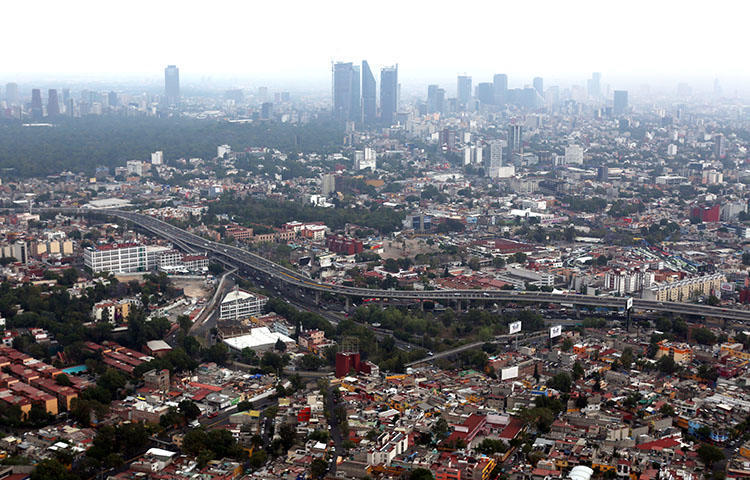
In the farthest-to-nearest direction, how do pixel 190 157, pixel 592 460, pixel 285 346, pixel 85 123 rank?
pixel 85 123 → pixel 190 157 → pixel 285 346 → pixel 592 460

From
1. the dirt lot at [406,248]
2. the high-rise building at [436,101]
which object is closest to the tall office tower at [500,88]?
the high-rise building at [436,101]

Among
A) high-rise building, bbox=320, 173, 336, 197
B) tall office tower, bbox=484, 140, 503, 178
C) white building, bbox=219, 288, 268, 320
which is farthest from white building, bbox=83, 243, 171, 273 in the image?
tall office tower, bbox=484, 140, 503, 178

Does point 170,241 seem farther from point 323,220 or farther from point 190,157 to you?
point 190,157

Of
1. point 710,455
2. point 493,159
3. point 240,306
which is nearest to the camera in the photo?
point 710,455

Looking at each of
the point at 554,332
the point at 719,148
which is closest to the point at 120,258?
the point at 554,332

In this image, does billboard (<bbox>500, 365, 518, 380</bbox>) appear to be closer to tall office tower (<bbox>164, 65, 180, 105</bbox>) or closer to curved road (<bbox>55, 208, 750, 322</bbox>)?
curved road (<bbox>55, 208, 750, 322</bbox>)

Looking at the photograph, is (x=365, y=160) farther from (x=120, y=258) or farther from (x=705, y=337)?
(x=705, y=337)

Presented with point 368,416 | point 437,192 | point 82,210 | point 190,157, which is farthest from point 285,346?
point 190,157
